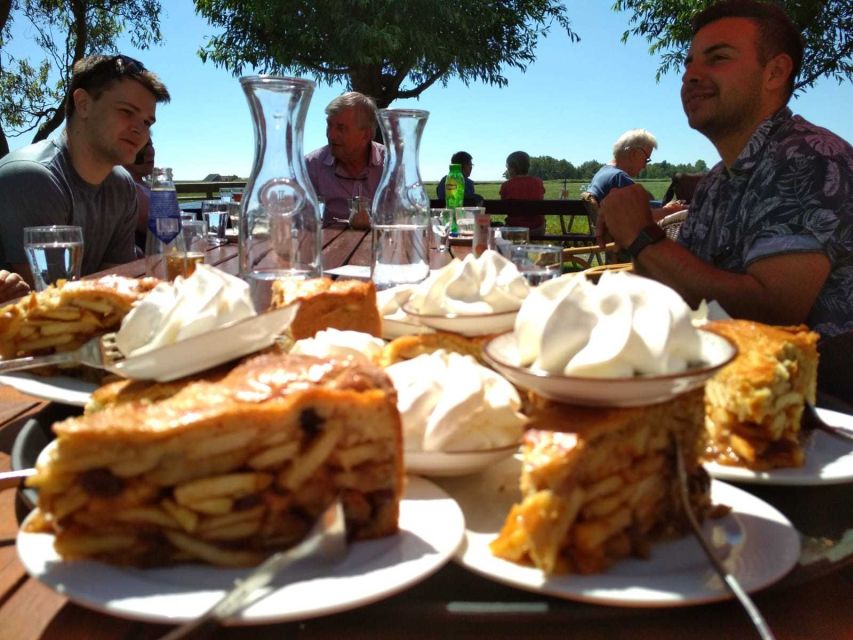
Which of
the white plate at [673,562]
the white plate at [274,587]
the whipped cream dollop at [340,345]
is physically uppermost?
the whipped cream dollop at [340,345]

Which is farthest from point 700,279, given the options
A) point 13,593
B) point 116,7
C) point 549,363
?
point 116,7

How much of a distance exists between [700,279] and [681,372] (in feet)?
6.48

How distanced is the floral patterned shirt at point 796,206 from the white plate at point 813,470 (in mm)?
1515

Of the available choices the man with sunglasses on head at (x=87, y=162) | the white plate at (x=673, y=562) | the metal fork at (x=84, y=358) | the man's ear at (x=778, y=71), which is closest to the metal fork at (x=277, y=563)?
the white plate at (x=673, y=562)

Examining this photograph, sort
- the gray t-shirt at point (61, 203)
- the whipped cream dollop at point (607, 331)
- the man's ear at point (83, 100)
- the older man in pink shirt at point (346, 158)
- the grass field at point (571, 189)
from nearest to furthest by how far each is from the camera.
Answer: the whipped cream dollop at point (607, 331), the gray t-shirt at point (61, 203), the man's ear at point (83, 100), the older man in pink shirt at point (346, 158), the grass field at point (571, 189)

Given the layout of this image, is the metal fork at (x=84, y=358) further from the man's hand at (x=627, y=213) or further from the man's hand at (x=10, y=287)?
the man's hand at (x=627, y=213)

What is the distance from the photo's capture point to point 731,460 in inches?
53.2

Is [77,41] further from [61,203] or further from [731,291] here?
[731,291]

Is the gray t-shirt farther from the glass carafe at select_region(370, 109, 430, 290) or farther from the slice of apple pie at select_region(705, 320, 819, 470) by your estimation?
the slice of apple pie at select_region(705, 320, 819, 470)

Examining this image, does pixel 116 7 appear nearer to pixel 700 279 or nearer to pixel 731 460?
pixel 700 279

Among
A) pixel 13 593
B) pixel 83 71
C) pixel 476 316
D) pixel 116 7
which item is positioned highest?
pixel 116 7

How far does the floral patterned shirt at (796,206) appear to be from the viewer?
9.09ft

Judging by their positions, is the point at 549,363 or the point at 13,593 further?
the point at 549,363

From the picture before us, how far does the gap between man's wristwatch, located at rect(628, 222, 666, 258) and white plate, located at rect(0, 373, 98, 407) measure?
2.24 metres
